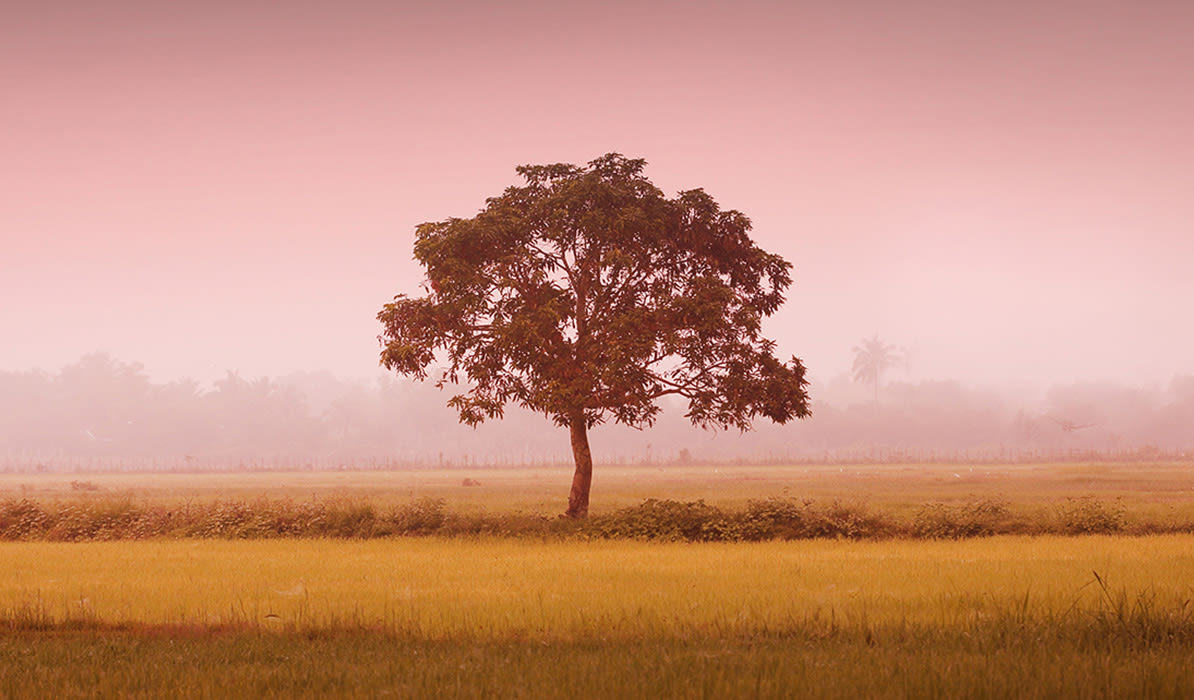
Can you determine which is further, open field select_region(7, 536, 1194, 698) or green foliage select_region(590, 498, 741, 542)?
green foliage select_region(590, 498, 741, 542)

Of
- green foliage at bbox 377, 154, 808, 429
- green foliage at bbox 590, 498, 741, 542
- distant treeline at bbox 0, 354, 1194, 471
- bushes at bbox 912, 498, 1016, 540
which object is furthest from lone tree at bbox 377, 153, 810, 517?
distant treeline at bbox 0, 354, 1194, 471

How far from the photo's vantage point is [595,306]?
31.2 m

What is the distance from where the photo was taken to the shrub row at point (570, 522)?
90.5 feet

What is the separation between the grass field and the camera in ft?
31.2

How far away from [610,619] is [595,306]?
1854 cm

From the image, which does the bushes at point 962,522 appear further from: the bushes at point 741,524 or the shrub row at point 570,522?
the bushes at point 741,524

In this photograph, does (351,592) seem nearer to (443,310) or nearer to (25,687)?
(25,687)

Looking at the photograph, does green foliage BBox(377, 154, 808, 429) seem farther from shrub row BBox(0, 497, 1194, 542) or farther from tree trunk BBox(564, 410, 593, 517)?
shrub row BBox(0, 497, 1194, 542)

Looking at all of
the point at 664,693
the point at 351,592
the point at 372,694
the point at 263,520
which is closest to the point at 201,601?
the point at 351,592

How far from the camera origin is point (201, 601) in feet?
53.3

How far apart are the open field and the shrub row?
11.4ft

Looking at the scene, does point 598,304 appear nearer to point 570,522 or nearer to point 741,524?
point 570,522

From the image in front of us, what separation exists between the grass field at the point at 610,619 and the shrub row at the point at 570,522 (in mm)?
1750

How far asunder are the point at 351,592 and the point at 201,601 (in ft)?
8.68
